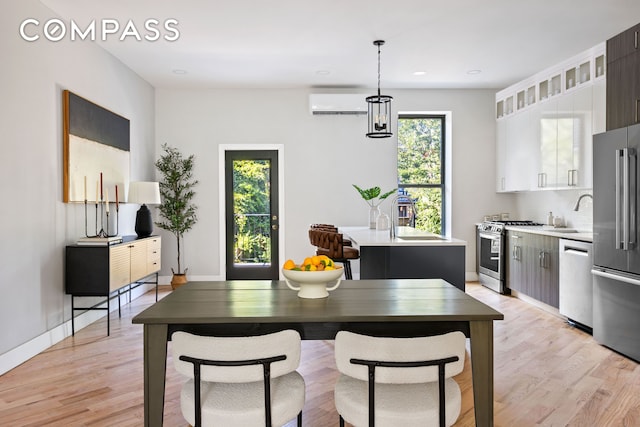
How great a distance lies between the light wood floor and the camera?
267 centimetres

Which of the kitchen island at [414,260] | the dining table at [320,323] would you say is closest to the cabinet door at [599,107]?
the kitchen island at [414,260]

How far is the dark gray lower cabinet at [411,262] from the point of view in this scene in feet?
13.5

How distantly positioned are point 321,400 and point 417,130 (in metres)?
5.25

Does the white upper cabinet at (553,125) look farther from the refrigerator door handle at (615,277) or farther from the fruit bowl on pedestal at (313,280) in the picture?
the fruit bowl on pedestal at (313,280)

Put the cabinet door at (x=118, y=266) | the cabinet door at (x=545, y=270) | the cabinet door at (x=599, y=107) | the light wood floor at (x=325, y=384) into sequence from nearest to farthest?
the light wood floor at (x=325, y=384) < the cabinet door at (x=118, y=266) < the cabinet door at (x=599, y=107) < the cabinet door at (x=545, y=270)

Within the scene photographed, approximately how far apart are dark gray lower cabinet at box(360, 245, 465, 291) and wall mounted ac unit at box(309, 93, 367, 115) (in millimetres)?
3181

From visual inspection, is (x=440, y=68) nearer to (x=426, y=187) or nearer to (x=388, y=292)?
(x=426, y=187)

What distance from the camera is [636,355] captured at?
3545 mm

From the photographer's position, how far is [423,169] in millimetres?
7312

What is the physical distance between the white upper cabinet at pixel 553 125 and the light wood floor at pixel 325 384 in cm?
188

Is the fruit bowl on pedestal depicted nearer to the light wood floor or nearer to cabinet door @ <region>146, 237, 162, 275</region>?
the light wood floor

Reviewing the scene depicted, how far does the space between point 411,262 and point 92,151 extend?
3340 mm

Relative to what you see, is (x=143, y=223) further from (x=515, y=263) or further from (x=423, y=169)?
(x=515, y=263)

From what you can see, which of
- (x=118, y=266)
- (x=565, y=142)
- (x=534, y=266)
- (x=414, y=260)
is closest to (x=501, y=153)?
(x=565, y=142)
